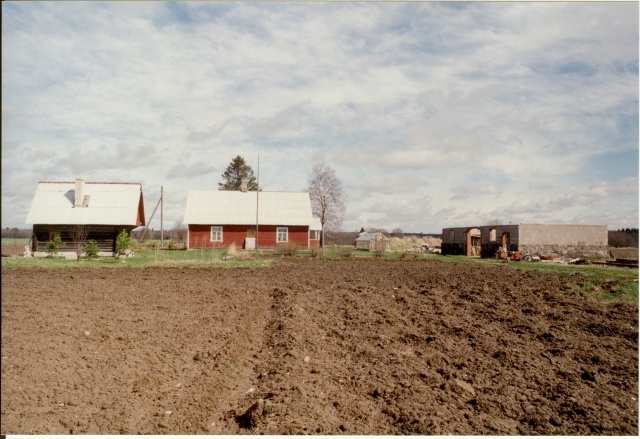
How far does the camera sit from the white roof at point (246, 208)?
3809 centimetres

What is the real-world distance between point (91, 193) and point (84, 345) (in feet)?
87.7

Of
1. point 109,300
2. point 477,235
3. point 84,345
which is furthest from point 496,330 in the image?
point 477,235

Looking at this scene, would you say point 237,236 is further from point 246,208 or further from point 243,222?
point 246,208

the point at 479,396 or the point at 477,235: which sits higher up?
the point at 477,235

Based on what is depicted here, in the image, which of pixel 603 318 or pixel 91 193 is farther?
pixel 91 193

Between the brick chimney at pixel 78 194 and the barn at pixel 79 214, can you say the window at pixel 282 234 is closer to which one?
the barn at pixel 79 214

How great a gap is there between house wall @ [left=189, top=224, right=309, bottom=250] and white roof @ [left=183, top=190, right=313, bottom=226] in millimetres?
526

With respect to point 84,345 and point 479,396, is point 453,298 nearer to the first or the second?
point 479,396

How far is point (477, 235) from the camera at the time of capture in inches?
1489

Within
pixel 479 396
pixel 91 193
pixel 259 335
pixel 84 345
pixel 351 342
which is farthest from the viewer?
pixel 91 193

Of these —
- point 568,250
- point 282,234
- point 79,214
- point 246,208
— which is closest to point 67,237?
point 79,214

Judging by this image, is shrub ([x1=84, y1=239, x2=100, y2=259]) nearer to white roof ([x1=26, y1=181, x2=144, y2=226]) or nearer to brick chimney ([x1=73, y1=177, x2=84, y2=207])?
white roof ([x1=26, y1=181, x2=144, y2=226])

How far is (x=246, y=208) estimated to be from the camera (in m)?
39.5

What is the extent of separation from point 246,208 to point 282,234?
13.3ft
